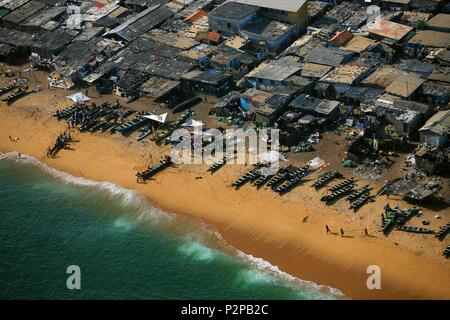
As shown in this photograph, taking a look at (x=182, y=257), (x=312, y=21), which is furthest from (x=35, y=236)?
(x=312, y=21)

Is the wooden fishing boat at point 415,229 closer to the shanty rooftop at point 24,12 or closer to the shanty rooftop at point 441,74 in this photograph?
the shanty rooftop at point 441,74

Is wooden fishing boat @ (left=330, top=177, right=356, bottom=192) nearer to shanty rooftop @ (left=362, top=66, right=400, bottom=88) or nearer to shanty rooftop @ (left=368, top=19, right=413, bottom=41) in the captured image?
shanty rooftop @ (left=362, top=66, right=400, bottom=88)

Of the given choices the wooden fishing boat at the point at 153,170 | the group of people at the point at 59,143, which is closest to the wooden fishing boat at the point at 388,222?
the wooden fishing boat at the point at 153,170

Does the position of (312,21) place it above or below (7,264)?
above

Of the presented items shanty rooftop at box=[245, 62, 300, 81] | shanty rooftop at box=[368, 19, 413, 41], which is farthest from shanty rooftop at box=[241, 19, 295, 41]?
shanty rooftop at box=[368, 19, 413, 41]

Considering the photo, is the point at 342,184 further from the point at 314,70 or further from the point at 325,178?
the point at 314,70
